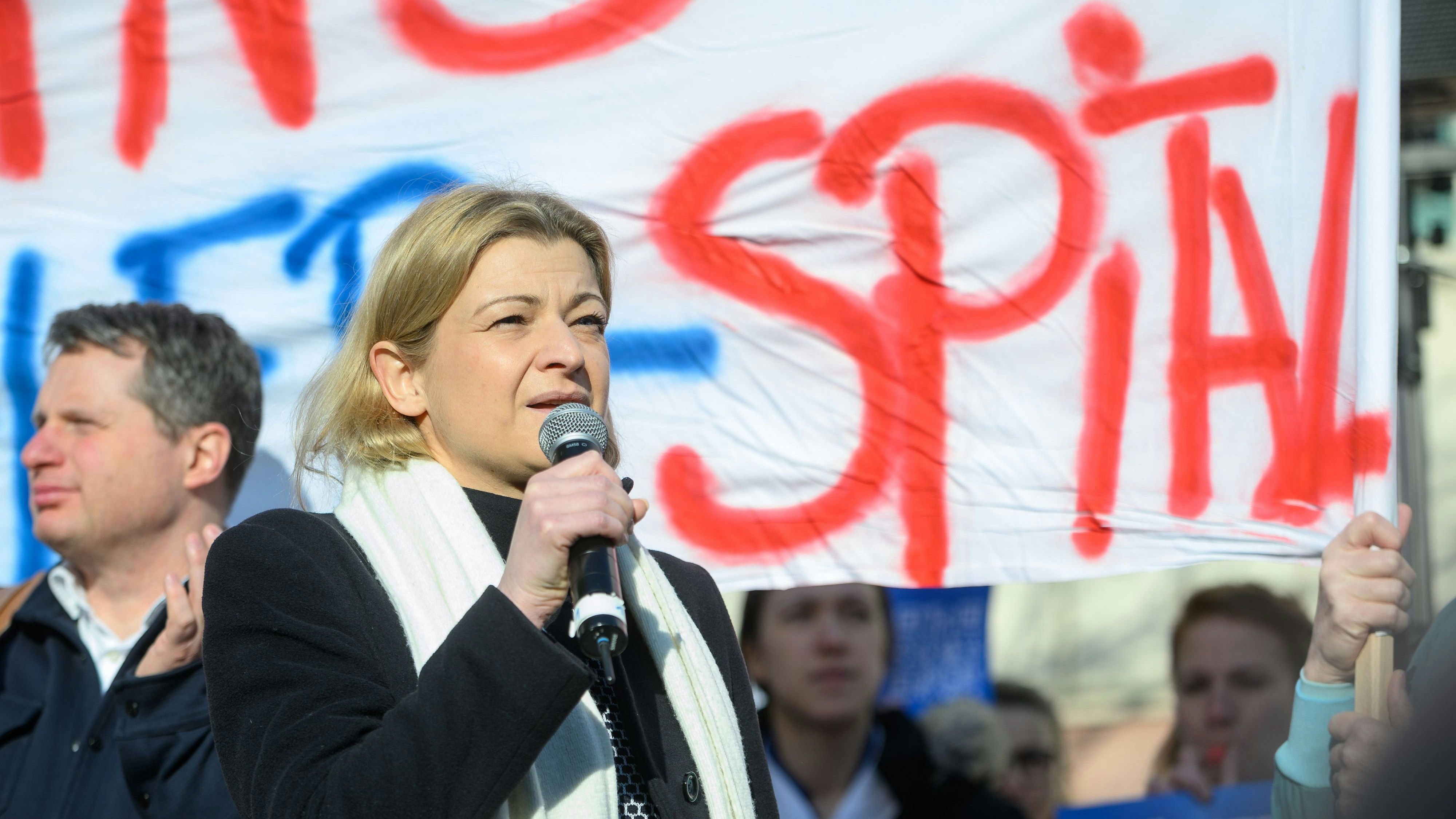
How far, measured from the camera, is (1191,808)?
3.39m

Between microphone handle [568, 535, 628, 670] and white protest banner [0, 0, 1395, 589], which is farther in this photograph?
white protest banner [0, 0, 1395, 589]

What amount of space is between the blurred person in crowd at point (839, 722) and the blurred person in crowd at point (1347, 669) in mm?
1431

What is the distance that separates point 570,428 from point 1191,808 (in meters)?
2.45

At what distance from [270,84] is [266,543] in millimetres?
1486

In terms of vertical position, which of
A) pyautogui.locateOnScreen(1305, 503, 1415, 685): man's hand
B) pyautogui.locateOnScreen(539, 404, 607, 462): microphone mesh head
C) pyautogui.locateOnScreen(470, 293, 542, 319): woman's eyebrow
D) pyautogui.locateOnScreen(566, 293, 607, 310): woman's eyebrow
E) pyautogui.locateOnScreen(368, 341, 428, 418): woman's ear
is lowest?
pyautogui.locateOnScreen(1305, 503, 1415, 685): man's hand

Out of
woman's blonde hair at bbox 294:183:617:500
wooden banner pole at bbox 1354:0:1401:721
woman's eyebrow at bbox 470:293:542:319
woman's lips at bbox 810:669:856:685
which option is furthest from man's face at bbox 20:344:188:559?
wooden banner pole at bbox 1354:0:1401:721

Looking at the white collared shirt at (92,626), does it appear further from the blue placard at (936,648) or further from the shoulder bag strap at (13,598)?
the blue placard at (936,648)

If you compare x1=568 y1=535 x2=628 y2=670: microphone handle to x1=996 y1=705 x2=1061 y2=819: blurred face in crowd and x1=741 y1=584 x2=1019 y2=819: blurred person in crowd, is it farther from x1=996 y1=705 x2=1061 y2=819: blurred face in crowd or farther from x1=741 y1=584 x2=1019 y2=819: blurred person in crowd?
x1=996 y1=705 x2=1061 y2=819: blurred face in crowd

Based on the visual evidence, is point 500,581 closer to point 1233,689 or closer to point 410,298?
point 410,298

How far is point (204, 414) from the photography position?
2760 millimetres

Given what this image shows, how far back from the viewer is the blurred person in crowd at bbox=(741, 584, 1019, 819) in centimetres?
335

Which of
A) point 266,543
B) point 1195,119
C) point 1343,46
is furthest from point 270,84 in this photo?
point 1343,46

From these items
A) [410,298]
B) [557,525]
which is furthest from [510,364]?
[557,525]

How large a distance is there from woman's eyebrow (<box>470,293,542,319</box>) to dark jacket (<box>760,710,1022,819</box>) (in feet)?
6.02
